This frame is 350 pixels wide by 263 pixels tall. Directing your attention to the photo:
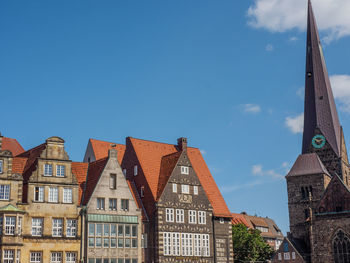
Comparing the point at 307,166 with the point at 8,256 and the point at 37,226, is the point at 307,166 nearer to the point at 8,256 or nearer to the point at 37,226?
the point at 37,226

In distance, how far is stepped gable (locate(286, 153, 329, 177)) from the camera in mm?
99875

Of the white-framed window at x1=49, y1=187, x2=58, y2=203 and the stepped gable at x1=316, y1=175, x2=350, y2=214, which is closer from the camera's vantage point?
the white-framed window at x1=49, y1=187, x2=58, y2=203

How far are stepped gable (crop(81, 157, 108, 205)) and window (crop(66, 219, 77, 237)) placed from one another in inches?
84.5

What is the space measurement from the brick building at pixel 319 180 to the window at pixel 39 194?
48.7 metres

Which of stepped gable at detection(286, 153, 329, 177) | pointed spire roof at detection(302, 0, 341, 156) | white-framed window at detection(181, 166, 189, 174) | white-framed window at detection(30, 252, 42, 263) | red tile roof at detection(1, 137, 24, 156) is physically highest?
pointed spire roof at detection(302, 0, 341, 156)

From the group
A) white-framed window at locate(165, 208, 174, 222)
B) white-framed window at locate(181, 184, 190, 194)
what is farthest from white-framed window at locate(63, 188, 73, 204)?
white-framed window at locate(181, 184, 190, 194)

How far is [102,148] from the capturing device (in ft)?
201

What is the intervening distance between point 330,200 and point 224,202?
3053cm

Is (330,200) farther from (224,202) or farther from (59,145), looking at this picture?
(59,145)

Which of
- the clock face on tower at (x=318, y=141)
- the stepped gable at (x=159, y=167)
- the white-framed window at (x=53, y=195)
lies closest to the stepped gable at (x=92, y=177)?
the white-framed window at (x=53, y=195)

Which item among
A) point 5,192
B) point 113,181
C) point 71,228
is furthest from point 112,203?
point 5,192

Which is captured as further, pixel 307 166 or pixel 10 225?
pixel 307 166

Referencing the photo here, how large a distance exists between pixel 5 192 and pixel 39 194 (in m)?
2.72

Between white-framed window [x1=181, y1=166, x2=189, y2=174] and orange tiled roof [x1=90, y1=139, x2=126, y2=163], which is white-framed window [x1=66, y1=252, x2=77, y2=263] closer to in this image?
white-framed window [x1=181, y1=166, x2=189, y2=174]
